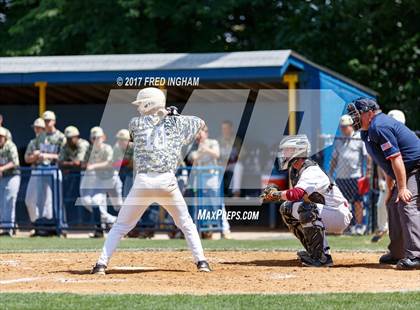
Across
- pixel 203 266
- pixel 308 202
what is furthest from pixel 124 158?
pixel 203 266

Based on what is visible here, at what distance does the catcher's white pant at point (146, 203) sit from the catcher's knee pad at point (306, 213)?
4.60 ft

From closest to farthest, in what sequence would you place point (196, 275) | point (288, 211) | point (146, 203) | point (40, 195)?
point (146, 203) < point (196, 275) < point (288, 211) < point (40, 195)

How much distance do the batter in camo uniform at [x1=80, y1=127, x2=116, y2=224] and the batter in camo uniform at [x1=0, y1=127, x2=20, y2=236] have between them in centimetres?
124

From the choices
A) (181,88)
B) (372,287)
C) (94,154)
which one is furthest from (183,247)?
(181,88)

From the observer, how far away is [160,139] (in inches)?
404

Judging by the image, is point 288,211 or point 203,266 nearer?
point 203,266

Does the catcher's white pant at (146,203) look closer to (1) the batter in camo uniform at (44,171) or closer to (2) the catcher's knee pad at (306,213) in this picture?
(2) the catcher's knee pad at (306,213)

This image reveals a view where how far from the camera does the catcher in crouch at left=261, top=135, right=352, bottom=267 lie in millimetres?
10930

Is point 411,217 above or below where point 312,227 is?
above

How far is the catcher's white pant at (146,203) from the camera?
33.6 feet

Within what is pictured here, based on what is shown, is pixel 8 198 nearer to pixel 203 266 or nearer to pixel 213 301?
pixel 203 266

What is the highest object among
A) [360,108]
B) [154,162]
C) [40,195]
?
[360,108]

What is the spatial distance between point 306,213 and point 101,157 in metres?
7.59

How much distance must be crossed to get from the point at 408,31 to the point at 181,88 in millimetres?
8617
